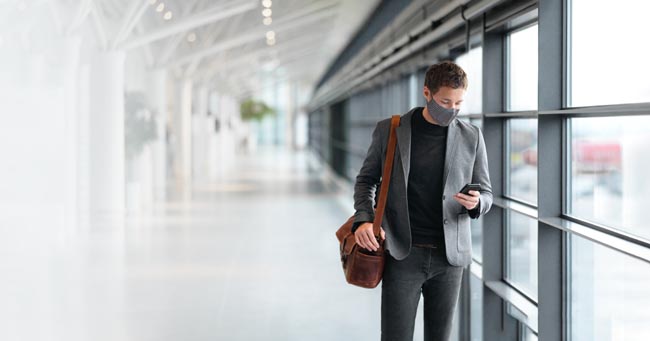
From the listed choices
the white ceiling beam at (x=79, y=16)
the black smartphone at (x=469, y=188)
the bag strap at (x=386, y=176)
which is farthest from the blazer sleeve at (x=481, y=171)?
the white ceiling beam at (x=79, y=16)

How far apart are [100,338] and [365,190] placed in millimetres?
2907

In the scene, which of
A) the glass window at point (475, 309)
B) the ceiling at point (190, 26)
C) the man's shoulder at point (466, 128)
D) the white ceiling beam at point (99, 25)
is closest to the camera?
the man's shoulder at point (466, 128)

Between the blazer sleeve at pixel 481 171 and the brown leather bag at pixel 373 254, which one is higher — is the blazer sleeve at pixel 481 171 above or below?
above

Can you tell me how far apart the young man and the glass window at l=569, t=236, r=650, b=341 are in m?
0.59

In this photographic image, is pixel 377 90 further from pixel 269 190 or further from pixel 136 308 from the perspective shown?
pixel 136 308

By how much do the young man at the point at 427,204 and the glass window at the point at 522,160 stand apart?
1347mm

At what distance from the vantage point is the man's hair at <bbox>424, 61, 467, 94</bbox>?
320cm

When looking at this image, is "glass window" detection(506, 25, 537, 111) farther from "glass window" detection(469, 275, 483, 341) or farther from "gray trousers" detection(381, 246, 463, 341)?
"gray trousers" detection(381, 246, 463, 341)

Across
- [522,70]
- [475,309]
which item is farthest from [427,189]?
[475,309]

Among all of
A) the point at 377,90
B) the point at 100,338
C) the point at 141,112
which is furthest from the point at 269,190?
the point at 100,338

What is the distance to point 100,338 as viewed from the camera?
221 inches

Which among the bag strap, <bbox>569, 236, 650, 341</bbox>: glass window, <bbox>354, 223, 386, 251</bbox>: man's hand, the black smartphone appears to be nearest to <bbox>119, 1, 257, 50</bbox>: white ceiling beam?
<bbox>569, 236, 650, 341</bbox>: glass window

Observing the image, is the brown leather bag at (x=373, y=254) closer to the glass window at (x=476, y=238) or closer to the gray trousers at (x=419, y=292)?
the gray trousers at (x=419, y=292)

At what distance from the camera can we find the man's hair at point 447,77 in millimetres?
3201
